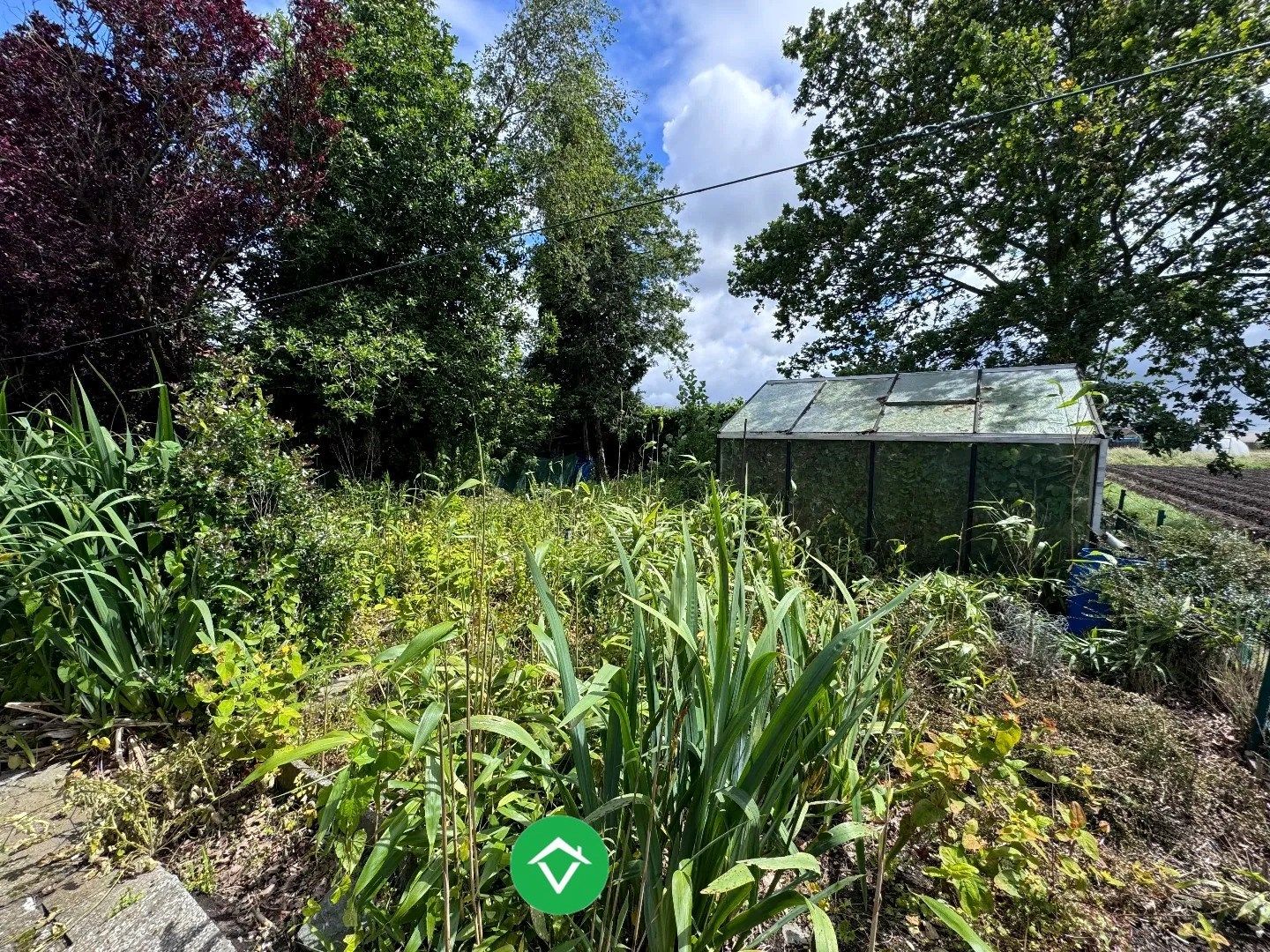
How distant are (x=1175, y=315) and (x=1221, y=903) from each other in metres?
8.60

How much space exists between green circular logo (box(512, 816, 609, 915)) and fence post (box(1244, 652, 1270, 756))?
291cm

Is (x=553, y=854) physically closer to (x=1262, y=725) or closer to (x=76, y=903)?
(x=76, y=903)

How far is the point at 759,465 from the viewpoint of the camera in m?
5.58

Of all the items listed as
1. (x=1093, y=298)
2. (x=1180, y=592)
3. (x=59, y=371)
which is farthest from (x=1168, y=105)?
(x=59, y=371)

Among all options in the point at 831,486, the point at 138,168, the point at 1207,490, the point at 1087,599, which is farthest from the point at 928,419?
the point at 1207,490

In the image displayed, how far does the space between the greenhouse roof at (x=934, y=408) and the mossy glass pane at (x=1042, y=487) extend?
0.35 feet

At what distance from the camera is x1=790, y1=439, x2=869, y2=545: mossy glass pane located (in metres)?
4.79

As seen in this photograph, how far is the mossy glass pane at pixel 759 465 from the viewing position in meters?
5.36

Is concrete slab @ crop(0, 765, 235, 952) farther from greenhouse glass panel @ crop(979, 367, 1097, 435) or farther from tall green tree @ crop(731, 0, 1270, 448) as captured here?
tall green tree @ crop(731, 0, 1270, 448)

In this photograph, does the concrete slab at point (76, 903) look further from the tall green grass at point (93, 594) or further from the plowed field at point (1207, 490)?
the plowed field at point (1207, 490)

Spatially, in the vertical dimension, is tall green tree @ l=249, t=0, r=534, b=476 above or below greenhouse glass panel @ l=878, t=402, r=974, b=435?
above

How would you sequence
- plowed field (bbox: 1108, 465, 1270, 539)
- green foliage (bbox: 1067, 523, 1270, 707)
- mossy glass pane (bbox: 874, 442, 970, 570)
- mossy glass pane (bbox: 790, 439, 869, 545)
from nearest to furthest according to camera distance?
green foliage (bbox: 1067, 523, 1270, 707) < mossy glass pane (bbox: 874, 442, 970, 570) < mossy glass pane (bbox: 790, 439, 869, 545) < plowed field (bbox: 1108, 465, 1270, 539)

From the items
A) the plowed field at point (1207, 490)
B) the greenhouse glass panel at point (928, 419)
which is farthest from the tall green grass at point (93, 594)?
the plowed field at point (1207, 490)

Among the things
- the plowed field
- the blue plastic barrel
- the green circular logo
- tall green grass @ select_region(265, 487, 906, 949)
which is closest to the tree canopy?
tall green grass @ select_region(265, 487, 906, 949)
